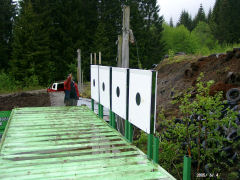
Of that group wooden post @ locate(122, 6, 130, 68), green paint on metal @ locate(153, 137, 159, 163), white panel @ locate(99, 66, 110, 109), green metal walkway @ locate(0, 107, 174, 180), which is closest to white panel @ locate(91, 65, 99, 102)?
white panel @ locate(99, 66, 110, 109)

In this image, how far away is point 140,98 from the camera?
181 inches

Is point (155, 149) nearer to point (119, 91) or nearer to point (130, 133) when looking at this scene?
point (130, 133)

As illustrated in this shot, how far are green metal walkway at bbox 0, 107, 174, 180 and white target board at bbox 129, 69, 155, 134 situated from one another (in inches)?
23.2

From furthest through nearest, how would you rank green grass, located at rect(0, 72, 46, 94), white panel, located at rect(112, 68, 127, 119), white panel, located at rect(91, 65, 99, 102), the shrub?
1. green grass, located at rect(0, 72, 46, 94)
2. white panel, located at rect(91, 65, 99, 102)
3. white panel, located at rect(112, 68, 127, 119)
4. the shrub

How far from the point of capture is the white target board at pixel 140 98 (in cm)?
422

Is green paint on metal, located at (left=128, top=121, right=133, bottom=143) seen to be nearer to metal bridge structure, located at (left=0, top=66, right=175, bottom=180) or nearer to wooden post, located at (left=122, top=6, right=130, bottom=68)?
metal bridge structure, located at (left=0, top=66, right=175, bottom=180)

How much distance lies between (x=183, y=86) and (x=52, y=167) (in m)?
8.53

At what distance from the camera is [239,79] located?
8.56 m

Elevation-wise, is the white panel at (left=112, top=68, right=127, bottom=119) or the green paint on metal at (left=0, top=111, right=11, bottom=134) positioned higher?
the white panel at (left=112, top=68, right=127, bottom=119)

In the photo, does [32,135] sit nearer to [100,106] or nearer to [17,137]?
[17,137]

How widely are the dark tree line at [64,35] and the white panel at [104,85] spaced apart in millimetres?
20425

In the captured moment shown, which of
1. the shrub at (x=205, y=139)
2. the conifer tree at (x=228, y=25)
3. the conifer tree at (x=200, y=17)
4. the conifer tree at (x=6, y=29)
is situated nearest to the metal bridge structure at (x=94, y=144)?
the shrub at (x=205, y=139)

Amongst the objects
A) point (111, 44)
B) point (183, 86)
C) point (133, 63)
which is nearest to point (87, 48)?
point (111, 44)

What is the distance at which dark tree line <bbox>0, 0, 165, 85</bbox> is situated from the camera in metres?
29.2
